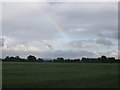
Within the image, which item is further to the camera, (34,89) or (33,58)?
(33,58)

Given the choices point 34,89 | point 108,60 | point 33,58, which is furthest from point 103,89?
point 33,58

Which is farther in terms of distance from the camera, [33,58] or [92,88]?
[33,58]

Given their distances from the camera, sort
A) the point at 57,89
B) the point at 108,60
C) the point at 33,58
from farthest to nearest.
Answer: the point at 33,58
the point at 108,60
the point at 57,89

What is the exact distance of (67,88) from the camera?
931 inches

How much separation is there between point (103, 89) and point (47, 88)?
181 inches

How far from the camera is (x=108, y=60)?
439 ft

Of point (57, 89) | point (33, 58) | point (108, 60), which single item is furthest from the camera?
point (33, 58)

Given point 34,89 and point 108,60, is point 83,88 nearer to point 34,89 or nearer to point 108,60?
point 34,89

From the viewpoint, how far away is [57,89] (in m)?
22.8

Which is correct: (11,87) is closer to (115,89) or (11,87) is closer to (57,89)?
(57,89)

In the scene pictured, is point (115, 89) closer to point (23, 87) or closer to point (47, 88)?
→ point (47, 88)

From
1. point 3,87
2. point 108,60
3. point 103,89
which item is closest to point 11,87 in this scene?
point 3,87

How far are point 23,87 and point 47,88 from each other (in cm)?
208

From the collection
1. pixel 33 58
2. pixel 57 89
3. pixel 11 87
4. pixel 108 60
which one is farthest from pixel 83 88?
pixel 33 58
